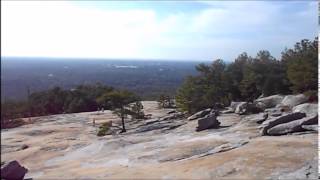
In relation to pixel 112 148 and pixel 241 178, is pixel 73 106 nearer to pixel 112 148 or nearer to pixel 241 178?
pixel 112 148

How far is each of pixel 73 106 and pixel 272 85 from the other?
2929cm

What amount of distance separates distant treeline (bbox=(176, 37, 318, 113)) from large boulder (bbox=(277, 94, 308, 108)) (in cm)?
210

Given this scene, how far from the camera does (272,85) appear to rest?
46.7m

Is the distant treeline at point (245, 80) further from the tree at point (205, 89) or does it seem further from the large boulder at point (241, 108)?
the large boulder at point (241, 108)

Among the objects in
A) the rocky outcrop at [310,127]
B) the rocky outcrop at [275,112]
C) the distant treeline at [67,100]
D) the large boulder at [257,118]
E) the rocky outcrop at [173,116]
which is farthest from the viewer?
the distant treeline at [67,100]

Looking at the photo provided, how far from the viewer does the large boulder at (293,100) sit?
3806 centimetres

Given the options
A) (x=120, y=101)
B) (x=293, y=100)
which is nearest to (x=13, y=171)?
(x=120, y=101)

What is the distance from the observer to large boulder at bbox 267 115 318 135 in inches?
1108

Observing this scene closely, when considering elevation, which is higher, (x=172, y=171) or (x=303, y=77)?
(x=303, y=77)

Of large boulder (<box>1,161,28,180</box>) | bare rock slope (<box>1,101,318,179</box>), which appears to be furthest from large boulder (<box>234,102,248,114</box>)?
large boulder (<box>1,161,28,180</box>)

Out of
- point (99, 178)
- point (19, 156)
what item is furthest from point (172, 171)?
point (19, 156)

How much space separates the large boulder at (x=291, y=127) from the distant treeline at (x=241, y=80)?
13234mm

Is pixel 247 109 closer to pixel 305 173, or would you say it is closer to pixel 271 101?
pixel 271 101

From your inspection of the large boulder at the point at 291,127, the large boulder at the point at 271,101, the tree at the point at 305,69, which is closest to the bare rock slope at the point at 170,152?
the large boulder at the point at 291,127
